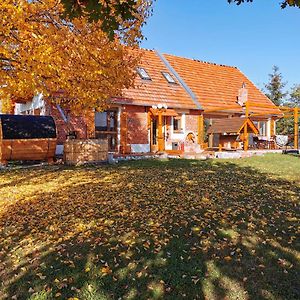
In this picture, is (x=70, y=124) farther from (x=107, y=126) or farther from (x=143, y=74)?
(x=143, y=74)

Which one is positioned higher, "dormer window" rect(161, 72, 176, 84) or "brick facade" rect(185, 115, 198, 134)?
"dormer window" rect(161, 72, 176, 84)

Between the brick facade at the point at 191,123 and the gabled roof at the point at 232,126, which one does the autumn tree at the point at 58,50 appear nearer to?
the gabled roof at the point at 232,126

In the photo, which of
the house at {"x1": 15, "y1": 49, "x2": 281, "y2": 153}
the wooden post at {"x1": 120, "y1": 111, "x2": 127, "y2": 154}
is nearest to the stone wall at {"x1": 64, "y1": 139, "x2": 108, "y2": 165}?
the house at {"x1": 15, "y1": 49, "x2": 281, "y2": 153}

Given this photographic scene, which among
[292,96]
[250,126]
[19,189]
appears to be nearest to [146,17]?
[19,189]

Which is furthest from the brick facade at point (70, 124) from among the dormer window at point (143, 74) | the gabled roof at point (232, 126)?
the gabled roof at point (232, 126)

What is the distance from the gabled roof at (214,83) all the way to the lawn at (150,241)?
15.5 metres

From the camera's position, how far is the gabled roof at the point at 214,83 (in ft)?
→ 75.5

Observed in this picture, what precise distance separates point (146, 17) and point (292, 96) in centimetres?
3920

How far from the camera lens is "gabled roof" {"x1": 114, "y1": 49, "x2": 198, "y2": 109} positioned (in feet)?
61.0

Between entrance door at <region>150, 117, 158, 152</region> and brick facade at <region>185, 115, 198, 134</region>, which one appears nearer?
entrance door at <region>150, 117, 158, 152</region>

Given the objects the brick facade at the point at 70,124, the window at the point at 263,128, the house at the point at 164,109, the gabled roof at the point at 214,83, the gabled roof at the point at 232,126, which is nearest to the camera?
the brick facade at the point at 70,124

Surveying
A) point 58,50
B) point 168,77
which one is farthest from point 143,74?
point 58,50

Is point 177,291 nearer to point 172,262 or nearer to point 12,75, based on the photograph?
point 172,262

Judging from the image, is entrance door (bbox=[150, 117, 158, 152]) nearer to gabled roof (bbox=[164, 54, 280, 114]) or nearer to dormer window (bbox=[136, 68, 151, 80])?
dormer window (bbox=[136, 68, 151, 80])
